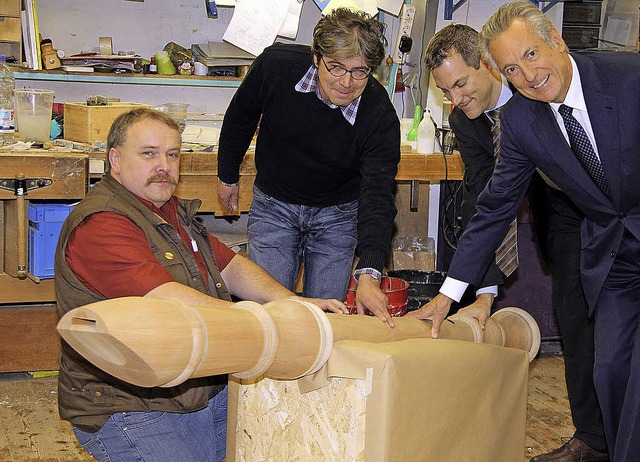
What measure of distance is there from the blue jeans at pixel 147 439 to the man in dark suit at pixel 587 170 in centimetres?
60

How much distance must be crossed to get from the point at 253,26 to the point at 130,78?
2.54ft

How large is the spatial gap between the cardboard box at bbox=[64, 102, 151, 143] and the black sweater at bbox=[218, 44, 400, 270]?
116cm

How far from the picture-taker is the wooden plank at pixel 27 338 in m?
3.71

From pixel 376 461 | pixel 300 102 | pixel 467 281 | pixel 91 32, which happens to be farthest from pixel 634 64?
pixel 91 32

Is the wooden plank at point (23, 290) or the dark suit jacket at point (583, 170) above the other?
the dark suit jacket at point (583, 170)

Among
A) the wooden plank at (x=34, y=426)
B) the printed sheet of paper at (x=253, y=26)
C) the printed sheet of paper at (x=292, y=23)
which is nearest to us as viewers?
the wooden plank at (x=34, y=426)

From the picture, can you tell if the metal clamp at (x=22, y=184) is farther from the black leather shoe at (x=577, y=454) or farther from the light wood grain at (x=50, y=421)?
the black leather shoe at (x=577, y=454)

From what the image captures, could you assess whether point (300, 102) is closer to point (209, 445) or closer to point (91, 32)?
point (209, 445)

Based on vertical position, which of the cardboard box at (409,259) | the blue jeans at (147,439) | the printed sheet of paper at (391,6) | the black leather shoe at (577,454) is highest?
the printed sheet of paper at (391,6)

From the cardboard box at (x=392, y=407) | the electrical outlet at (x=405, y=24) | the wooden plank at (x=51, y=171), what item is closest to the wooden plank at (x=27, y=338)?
the wooden plank at (x=51, y=171)

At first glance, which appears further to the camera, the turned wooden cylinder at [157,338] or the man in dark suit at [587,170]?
the man in dark suit at [587,170]

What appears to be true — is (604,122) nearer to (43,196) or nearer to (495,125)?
(495,125)

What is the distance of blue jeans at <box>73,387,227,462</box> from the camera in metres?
1.83

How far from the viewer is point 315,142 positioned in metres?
2.76
